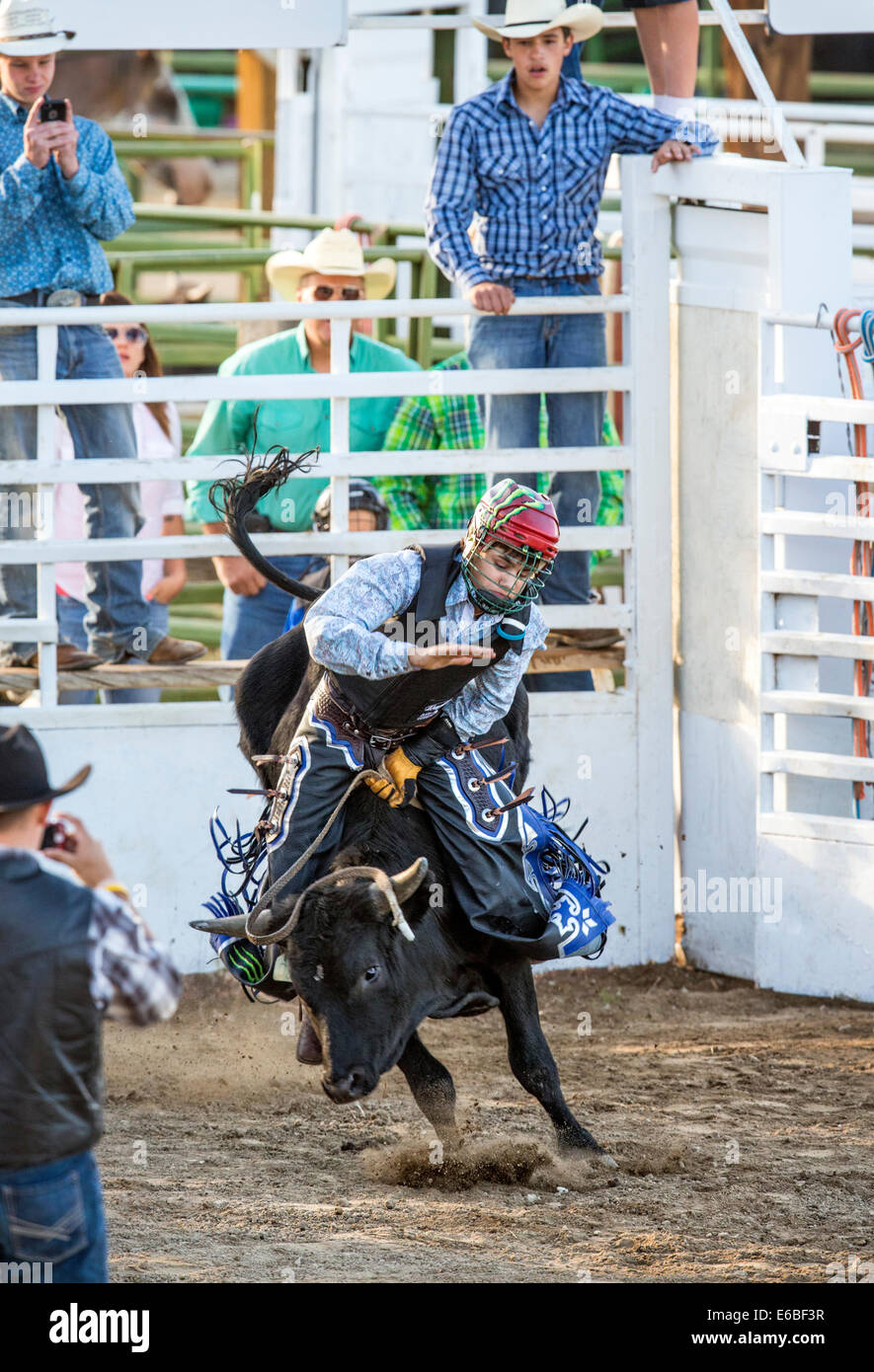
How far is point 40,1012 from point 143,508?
188 inches

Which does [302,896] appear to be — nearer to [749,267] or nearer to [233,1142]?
[233,1142]

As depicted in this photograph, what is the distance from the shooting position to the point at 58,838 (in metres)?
3.68

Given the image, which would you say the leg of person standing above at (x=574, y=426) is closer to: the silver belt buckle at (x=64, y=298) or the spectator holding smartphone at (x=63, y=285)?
the spectator holding smartphone at (x=63, y=285)

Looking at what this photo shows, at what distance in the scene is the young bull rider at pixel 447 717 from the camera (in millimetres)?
5156

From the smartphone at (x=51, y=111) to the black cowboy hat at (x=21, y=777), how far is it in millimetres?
4228

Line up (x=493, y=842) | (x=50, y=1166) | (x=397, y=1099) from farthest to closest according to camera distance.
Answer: (x=397, y=1099) → (x=493, y=842) → (x=50, y=1166)

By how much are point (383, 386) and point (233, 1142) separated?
308 centimetres

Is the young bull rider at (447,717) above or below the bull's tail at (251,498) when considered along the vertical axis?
below

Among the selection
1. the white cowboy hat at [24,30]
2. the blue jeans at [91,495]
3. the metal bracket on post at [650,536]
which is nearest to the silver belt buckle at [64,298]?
the blue jeans at [91,495]

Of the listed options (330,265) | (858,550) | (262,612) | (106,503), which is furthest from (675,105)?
(106,503)

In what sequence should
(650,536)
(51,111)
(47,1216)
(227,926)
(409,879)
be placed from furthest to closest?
(650,536) → (51,111) → (227,926) → (409,879) → (47,1216)

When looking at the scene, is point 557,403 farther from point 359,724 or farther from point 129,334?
point 359,724

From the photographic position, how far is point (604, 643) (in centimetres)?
795
